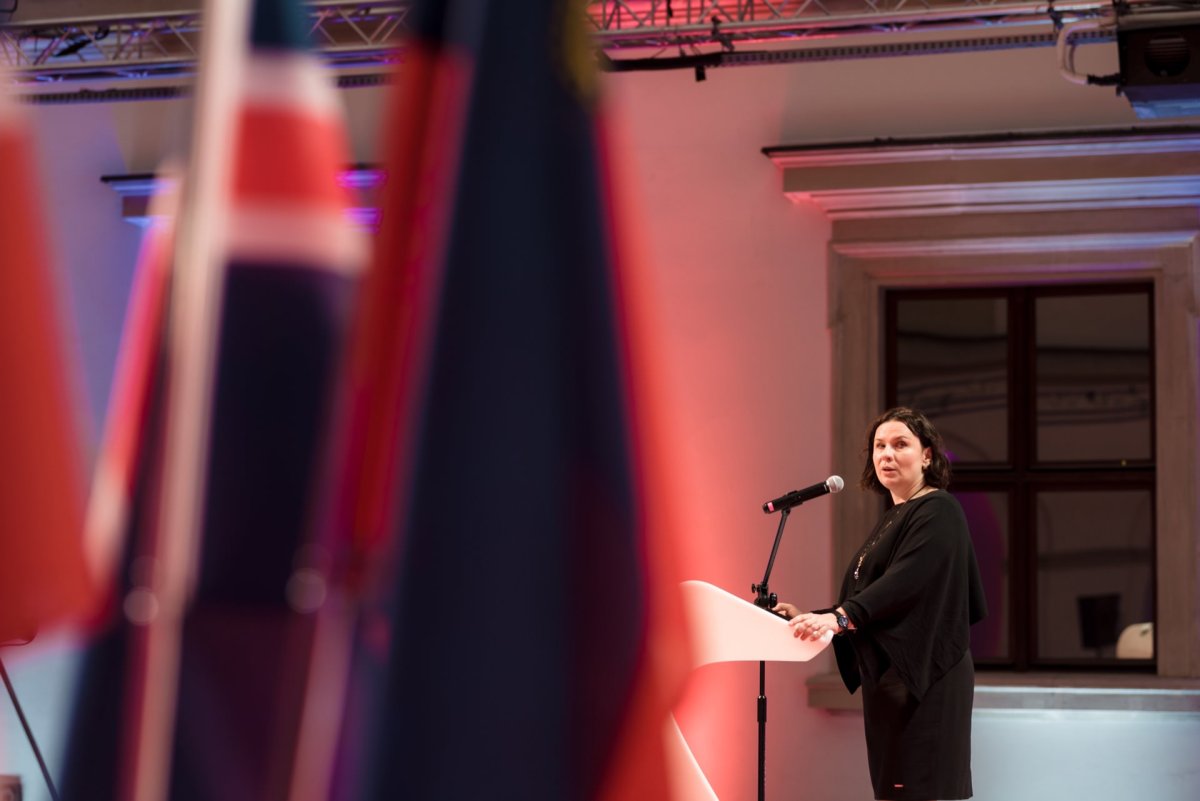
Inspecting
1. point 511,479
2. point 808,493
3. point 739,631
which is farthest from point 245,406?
point 808,493

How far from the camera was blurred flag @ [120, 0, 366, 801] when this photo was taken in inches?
32.4

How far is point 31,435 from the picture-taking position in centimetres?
86

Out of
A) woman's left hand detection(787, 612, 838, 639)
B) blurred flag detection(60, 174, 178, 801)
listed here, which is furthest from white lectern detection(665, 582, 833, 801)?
blurred flag detection(60, 174, 178, 801)

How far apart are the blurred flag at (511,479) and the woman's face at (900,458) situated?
10.1ft

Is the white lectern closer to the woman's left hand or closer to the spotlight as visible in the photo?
the woman's left hand

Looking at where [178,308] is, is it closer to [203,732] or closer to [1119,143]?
[203,732]

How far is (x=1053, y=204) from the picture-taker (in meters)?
5.59

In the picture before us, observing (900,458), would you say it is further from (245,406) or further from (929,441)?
(245,406)

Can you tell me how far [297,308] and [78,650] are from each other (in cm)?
24

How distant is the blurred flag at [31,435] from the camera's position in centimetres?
84

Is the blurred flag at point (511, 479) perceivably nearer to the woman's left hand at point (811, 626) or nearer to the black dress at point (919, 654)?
the woman's left hand at point (811, 626)

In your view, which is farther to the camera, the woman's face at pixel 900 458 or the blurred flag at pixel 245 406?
the woman's face at pixel 900 458

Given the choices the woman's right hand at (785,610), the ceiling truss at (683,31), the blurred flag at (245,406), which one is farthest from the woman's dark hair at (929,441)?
the blurred flag at (245,406)

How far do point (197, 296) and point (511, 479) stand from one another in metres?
0.25
